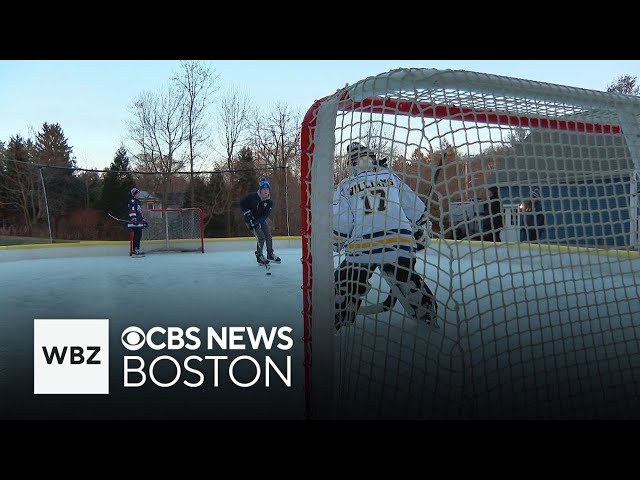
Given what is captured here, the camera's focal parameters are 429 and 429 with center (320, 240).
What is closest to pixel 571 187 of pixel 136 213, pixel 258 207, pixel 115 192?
pixel 258 207

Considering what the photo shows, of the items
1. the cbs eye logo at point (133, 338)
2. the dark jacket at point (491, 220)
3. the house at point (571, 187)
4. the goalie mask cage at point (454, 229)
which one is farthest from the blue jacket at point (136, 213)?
the dark jacket at point (491, 220)

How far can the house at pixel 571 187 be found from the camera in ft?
7.16

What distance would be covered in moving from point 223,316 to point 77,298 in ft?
5.95

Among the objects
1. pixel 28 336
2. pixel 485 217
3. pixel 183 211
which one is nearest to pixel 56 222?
pixel 183 211

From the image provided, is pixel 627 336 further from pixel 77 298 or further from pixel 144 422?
pixel 77 298

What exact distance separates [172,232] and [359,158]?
8570 mm

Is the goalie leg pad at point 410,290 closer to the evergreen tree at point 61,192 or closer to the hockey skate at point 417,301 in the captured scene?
the hockey skate at point 417,301

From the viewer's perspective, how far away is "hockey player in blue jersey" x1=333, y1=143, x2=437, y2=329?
74.5 inches

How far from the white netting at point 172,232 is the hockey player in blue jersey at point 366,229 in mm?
7766

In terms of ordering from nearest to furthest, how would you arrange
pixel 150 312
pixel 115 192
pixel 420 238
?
pixel 420 238, pixel 150 312, pixel 115 192

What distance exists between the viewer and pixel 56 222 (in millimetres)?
12672

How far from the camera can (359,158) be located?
1888mm

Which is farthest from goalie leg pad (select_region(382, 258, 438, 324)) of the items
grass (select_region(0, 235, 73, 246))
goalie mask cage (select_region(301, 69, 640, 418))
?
grass (select_region(0, 235, 73, 246))

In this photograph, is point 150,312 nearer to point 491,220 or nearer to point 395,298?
point 395,298
